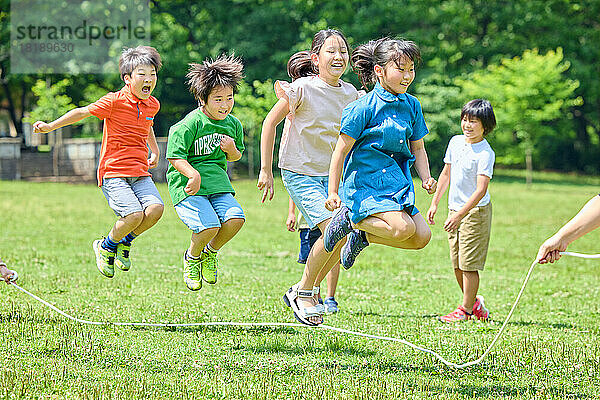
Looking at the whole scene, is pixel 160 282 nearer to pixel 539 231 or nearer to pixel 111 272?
pixel 111 272

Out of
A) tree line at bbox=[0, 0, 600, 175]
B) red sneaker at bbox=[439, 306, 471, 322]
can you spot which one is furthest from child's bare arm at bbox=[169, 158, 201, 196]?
tree line at bbox=[0, 0, 600, 175]

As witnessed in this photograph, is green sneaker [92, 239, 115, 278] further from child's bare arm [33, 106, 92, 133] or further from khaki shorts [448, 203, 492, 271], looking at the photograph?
khaki shorts [448, 203, 492, 271]

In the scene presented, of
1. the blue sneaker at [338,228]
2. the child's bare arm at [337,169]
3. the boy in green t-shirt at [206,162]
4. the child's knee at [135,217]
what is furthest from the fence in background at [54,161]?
the child's bare arm at [337,169]

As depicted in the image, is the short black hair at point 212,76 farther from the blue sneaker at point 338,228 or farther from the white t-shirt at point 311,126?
the blue sneaker at point 338,228

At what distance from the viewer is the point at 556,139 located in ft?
166

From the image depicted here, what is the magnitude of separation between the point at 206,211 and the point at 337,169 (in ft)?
4.61

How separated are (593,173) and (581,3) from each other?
418 inches

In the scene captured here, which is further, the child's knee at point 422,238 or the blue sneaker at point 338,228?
the blue sneaker at point 338,228

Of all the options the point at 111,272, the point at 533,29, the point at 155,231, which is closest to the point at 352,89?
the point at 111,272

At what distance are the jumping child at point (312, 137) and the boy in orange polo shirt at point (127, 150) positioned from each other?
126 cm

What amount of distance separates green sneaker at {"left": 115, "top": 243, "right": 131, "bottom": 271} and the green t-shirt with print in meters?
0.80

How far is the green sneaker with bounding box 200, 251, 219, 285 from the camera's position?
7.02 meters

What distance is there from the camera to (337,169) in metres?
6.02

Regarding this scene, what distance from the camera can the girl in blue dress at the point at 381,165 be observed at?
5988mm
